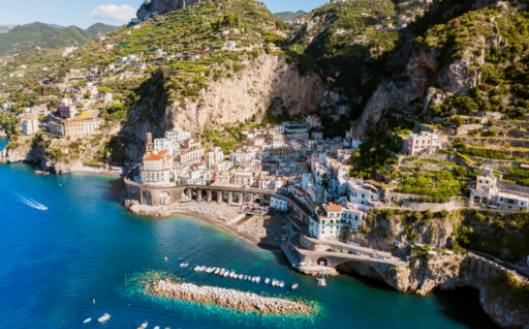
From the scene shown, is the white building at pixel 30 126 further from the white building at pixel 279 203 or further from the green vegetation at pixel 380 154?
the green vegetation at pixel 380 154

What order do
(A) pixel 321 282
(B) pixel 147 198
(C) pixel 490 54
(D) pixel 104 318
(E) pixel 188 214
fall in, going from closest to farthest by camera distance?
(D) pixel 104 318
(A) pixel 321 282
(C) pixel 490 54
(E) pixel 188 214
(B) pixel 147 198

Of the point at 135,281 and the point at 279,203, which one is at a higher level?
the point at 279,203

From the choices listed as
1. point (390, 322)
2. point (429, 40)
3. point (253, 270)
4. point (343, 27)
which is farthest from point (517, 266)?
point (343, 27)

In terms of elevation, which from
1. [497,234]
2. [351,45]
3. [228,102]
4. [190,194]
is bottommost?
[497,234]

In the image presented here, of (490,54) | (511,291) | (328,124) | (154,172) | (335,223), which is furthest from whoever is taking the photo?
(328,124)

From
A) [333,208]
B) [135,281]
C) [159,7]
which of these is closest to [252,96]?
[333,208]

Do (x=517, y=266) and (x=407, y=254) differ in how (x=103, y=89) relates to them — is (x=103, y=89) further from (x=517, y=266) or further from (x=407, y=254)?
(x=517, y=266)

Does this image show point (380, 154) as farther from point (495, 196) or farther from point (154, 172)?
point (154, 172)
